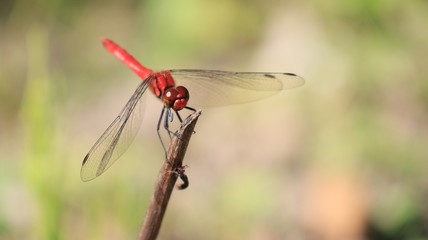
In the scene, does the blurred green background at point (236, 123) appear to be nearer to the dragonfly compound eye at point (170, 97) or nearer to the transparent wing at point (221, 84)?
the dragonfly compound eye at point (170, 97)

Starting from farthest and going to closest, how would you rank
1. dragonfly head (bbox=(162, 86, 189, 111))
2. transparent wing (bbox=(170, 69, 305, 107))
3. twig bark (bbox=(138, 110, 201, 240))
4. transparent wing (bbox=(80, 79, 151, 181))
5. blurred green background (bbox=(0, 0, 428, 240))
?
blurred green background (bbox=(0, 0, 428, 240))
transparent wing (bbox=(170, 69, 305, 107))
dragonfly head (bbox=(162, 86, 189, 111))
transparent wing (bbox=(80, 79, 151, 181))
twig bark (bbox=(138, 110, 201, 240))

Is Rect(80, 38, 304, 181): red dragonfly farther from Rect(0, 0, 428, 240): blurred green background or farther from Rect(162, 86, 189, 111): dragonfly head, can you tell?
Rect(0, 0, 428, 240): blurred green background

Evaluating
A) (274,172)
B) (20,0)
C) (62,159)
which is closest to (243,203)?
(274,172)

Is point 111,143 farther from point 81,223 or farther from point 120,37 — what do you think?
point 120,37

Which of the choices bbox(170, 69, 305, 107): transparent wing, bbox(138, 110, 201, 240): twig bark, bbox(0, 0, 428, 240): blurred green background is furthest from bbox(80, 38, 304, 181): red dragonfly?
bbox(138, 110, 201, 240): twig bark

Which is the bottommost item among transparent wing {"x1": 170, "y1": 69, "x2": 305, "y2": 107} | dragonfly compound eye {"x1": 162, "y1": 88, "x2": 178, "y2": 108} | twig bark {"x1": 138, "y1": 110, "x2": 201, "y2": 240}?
twig bark {"x1": 138, "y1": 110, "x2": 201, "y2": 240}

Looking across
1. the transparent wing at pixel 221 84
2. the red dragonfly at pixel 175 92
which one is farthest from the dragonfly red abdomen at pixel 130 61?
the transparent wing at pixel 221 84

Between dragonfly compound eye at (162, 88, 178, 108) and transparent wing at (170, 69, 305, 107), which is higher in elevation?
transparent wing at (170, 69, 305, 107)
